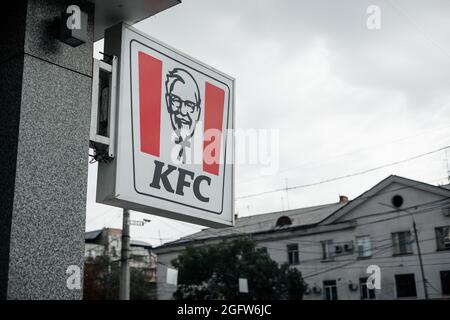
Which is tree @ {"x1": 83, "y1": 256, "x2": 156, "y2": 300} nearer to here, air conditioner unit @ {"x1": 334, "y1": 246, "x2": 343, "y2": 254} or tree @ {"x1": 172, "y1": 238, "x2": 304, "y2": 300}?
tree @ {"x1": 172, "y1": 238, "x2": 304, "y2": 300}

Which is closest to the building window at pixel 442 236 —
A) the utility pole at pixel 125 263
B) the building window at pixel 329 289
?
the building window at pixel 329 289

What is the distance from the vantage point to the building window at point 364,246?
1212 inches

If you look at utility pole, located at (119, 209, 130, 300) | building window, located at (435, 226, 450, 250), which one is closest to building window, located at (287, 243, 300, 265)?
building window, located at (435, 226, 450, 250)

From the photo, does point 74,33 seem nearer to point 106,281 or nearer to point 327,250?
point 327,250

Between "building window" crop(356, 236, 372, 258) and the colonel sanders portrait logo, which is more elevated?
"building window" crop(356, 236, 372, 258)

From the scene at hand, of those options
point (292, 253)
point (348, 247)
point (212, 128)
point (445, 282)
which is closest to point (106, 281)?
point (292, 253)

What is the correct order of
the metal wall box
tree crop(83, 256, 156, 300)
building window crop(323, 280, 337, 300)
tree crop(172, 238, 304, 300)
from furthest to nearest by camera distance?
building window crop(323, 280, 337, 300)
tree crop(83, 256, 156, 300)
tree crop(172, 238, 304, 300)
the metal wall box

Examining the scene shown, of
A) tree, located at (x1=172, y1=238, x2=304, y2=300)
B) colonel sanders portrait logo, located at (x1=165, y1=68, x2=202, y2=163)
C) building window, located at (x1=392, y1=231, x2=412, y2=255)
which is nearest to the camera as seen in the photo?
colonel sanders portrait logo, located at (x1=165, y1=68, x2=202, y2=163)

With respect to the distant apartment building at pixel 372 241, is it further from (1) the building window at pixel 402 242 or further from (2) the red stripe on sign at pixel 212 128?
(2) the red stripe on sign at pixel 212 128

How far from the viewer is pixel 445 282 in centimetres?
2759

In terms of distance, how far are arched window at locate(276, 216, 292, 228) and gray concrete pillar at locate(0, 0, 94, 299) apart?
32741mm

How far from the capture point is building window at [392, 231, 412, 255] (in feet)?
95.6

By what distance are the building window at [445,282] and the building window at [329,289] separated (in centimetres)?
637

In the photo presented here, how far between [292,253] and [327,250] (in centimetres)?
248
